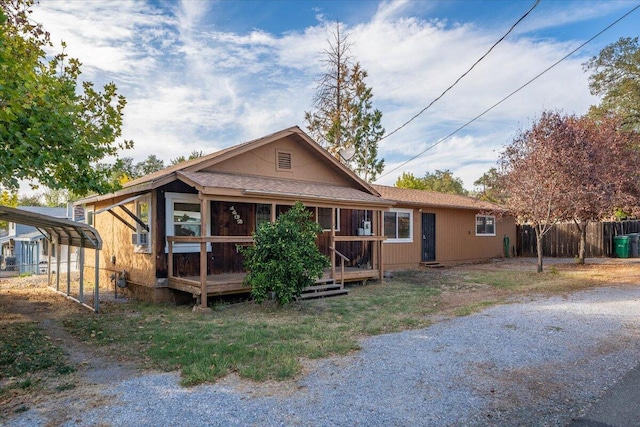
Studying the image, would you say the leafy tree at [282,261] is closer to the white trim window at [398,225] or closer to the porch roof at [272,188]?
the porch roof at [272,188]

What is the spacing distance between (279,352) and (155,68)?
1087 cm

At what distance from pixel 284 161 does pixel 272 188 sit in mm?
2265

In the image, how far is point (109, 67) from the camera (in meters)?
11.1

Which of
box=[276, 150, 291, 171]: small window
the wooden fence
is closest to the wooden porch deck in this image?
box=[276, 150, 291, 171]: small window

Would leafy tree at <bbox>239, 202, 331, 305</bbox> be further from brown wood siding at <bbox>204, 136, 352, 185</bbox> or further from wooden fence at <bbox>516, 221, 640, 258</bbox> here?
wooden fence at <bbox>516, 221, 640, 258</bbox>

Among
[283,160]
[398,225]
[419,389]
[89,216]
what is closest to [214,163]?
[283,160]

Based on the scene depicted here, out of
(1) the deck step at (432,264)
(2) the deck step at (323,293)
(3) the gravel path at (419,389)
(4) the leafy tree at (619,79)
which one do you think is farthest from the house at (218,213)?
(4) the leafy tree at (619,79)

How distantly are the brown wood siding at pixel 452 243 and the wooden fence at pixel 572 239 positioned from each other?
1686 mm

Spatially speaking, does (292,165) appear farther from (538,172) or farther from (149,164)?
(149,164)

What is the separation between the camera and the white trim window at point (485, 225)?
1927 centimetres

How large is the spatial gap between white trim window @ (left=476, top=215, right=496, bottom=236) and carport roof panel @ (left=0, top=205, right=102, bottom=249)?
1625 cm

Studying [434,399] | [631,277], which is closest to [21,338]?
[434,399]

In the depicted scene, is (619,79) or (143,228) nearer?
(143,228)

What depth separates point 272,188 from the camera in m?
9.64
